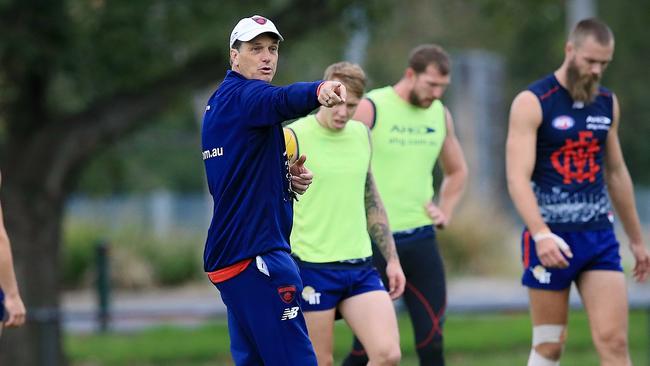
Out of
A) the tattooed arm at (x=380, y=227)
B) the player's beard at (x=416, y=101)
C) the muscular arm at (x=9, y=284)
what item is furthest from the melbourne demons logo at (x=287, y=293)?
the player's beard at (x=416, y=101)

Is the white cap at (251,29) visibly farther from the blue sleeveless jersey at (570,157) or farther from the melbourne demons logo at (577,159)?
the melbourne demons logo at (577,159)

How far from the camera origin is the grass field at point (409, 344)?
49.4ft

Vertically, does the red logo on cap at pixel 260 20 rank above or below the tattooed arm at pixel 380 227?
above

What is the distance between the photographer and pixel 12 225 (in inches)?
532

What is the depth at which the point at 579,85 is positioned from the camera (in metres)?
7.91

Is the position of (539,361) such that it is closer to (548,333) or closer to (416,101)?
(548,333)

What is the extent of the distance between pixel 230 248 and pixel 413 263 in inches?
110

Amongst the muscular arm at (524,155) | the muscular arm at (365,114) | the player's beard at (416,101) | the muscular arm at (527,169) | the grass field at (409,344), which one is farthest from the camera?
the grass field at (409,344)

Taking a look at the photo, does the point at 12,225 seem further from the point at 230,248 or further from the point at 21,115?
the point at 230,248

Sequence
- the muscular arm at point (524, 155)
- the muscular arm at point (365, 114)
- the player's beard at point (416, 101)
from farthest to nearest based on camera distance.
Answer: the player's beard at point (416, 101) → the muscular arm at point (365, 114) → the muscular arm at point (524, 155)

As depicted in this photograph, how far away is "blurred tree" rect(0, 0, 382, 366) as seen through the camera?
12.7 m

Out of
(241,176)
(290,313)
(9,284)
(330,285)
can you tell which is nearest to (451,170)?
(330,285)

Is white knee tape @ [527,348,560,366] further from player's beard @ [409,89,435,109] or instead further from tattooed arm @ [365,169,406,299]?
player's beard @ [409,89,435,109]

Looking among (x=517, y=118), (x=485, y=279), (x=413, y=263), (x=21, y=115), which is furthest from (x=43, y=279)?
(x=485, y=279)
